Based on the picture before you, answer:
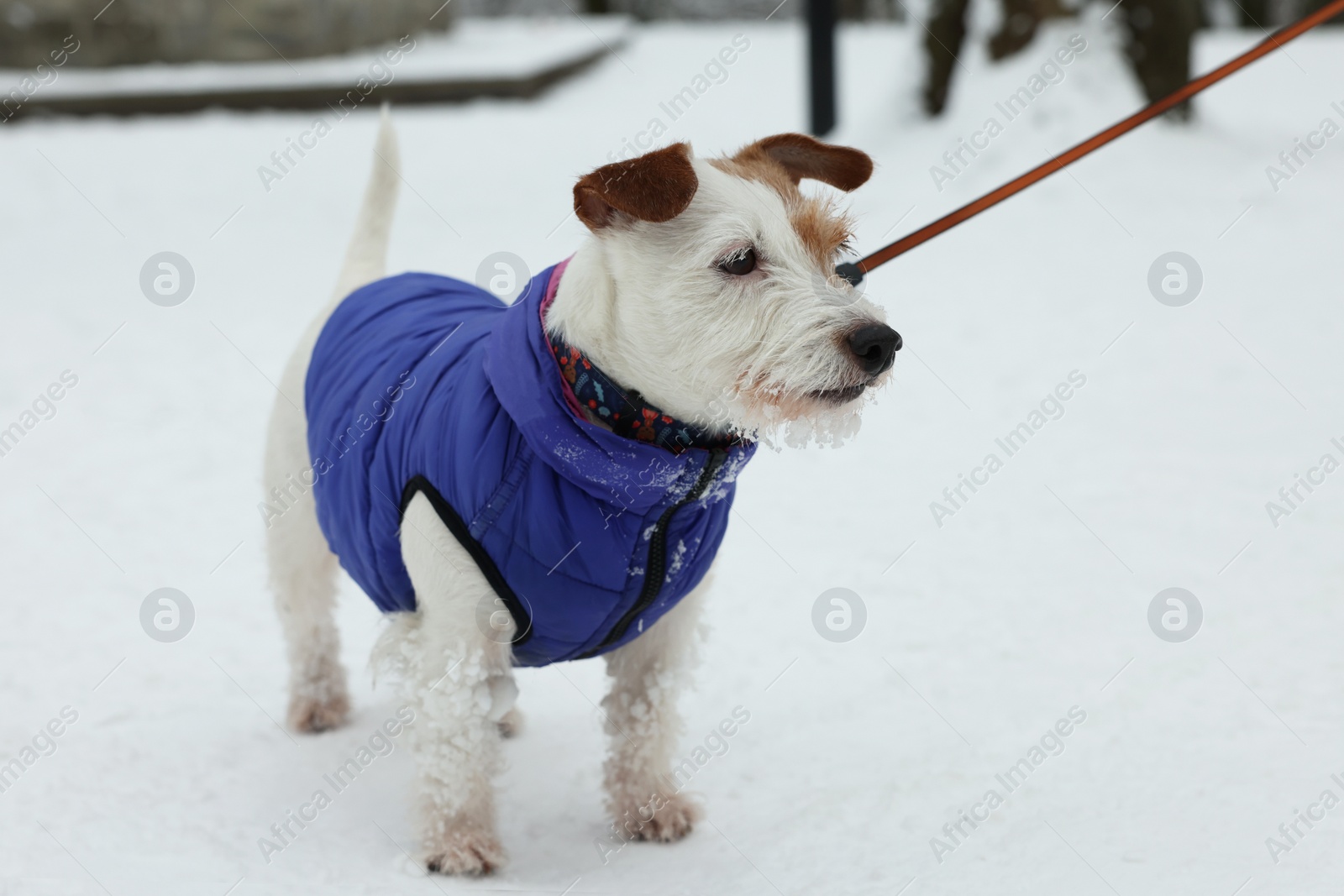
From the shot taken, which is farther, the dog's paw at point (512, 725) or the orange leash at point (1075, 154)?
the dog's paw at point (512, 725)

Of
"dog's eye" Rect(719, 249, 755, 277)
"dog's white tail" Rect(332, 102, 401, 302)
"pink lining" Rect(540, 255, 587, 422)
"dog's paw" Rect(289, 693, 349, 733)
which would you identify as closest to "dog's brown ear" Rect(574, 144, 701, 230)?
"dog's eye" Rect(719, 249, 755, 277)

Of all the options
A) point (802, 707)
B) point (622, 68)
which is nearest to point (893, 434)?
point (802, 707)

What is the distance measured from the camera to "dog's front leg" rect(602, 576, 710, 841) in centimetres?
304

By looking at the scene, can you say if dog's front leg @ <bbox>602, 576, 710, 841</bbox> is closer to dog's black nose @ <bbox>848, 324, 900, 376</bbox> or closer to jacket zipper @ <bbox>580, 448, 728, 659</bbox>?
jacket zipper @ <bbox>580, 448, 728, 659</bbox>

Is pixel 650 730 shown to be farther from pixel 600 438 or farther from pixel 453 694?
pixel 600 438

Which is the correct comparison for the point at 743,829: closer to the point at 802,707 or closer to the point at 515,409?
the point at 802,707

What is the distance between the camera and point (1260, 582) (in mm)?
4152

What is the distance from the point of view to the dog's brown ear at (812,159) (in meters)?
2.69

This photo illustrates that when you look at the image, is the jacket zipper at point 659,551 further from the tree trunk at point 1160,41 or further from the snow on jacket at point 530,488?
the tree trunk at point 1160,41

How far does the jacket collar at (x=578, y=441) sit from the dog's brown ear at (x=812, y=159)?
65cm

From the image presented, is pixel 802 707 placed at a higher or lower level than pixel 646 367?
lower

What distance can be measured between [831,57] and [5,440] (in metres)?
6.88

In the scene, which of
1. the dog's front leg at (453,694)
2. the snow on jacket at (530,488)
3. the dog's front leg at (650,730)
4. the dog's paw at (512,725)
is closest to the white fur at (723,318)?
the snow on jacket at (530,488)

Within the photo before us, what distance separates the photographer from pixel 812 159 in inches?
109
